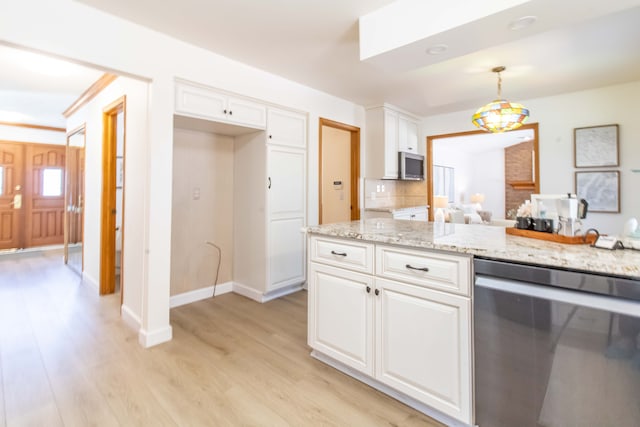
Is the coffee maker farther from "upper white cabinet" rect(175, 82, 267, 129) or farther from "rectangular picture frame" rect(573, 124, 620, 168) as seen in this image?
"rectangular picture frame" rect(573, 124, 620, 168)

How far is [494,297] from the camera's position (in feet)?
4.37

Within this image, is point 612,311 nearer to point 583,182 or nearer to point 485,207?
point 583,182

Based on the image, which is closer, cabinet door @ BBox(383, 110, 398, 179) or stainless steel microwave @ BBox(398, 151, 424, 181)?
cabinet door @ BBox(383, 110, 398, 179)

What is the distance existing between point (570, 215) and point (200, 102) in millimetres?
2703

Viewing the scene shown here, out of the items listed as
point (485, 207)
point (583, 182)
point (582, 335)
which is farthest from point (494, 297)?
point (485, 207)

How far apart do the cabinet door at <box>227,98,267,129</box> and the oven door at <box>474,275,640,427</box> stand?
246 cm

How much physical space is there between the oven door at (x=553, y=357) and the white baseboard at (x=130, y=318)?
8.28ft

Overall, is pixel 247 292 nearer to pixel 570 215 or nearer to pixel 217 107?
pixel 217 107

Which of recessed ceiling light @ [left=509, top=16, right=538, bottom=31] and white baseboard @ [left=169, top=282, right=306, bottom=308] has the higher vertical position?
recessed ceiling light @ [left=509, top=16, right=538, bottom=31]

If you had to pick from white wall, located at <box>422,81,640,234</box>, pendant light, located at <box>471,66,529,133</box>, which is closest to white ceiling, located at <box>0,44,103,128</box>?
pendant light, located at <box>471,66,529,133</box>

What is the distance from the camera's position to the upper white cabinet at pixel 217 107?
100 inches

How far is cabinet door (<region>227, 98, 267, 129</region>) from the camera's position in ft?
9.48

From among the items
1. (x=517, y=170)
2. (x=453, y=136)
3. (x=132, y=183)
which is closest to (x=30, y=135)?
(x=132, y=183)

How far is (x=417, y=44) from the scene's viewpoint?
1993 mm
